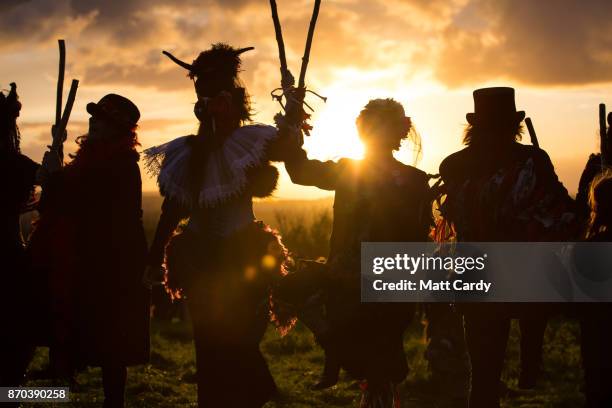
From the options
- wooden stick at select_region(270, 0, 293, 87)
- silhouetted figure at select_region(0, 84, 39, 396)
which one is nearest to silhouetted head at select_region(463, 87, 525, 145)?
wooden stick at select_region(270, 0, 293, 87)

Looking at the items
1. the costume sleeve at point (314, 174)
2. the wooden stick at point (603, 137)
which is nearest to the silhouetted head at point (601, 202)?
the wooden stick at point (603, 137)

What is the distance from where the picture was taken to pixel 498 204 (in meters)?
5.78

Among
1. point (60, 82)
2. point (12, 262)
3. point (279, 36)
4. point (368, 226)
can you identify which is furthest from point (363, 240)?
point (60, 82)

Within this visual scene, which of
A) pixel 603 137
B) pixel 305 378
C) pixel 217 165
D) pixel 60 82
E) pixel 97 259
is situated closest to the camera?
pixel 217 165

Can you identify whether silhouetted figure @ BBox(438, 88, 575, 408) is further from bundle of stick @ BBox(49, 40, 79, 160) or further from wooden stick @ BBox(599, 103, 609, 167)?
bundle of stick @ BBox(49, 40, 79, 160)

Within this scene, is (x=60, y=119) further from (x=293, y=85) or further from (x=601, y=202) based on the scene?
(x=601, y=202)

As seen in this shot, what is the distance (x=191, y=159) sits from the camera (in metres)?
5.90

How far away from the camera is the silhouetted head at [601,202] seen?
17.2ft

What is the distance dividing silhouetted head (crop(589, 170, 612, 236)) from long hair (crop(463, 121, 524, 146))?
776 millimetres

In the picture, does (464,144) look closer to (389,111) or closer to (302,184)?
(389,111)

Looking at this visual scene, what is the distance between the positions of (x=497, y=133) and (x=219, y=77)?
6.41 ft

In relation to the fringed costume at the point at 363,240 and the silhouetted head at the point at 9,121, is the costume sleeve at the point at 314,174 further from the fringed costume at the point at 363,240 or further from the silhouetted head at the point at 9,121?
the silhouetted head at the point at 9,121

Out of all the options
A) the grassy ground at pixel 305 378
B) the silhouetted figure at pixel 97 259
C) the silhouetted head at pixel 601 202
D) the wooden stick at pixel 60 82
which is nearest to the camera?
the silhouetted head at pixel 601 202

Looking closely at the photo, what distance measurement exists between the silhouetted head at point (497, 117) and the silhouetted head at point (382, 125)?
1.73 ft
